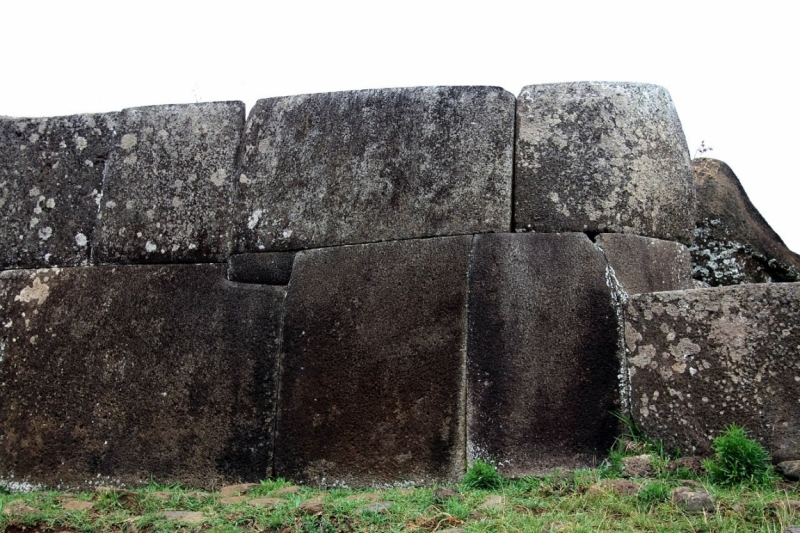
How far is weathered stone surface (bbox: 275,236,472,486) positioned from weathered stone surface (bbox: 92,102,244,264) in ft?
2.50

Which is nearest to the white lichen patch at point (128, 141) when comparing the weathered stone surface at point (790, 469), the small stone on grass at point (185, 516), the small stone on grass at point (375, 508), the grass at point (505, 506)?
the grass at point (505, 506)

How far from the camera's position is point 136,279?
502 centimetres

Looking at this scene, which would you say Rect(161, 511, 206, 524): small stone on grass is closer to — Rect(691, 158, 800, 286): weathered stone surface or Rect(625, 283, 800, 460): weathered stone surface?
Rect(625, 283, 800, 460): weathered stone surface

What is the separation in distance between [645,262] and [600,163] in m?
Result: 0.57

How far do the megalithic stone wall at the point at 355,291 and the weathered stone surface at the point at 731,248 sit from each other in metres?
0.47

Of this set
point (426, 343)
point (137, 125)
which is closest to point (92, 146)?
point (137, 125)

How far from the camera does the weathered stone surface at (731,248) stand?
206 inches

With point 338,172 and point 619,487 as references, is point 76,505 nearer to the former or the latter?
point 338,172

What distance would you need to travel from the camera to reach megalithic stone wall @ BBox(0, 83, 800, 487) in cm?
421

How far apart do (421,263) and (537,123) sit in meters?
0.98

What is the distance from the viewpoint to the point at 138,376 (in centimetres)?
484

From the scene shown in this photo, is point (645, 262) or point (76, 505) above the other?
point (645, 262)

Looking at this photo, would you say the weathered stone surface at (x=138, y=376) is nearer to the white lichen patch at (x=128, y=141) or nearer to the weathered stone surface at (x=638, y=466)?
the white lichen patch at (x=128, y=141)

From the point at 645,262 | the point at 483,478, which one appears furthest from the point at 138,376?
the point at 645,262
